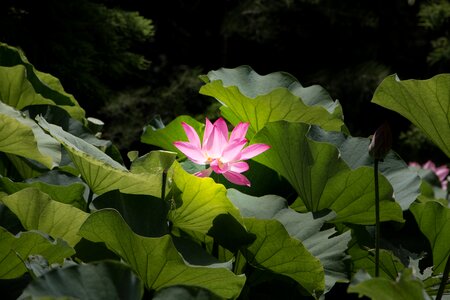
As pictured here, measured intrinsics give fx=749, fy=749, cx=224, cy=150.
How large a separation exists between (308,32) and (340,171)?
721 centimetres

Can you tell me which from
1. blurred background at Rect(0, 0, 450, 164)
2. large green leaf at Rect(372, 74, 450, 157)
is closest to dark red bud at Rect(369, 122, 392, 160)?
large green leaf at Rect(372, 74, 450, 157)

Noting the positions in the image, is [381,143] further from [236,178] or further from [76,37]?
[76,37]

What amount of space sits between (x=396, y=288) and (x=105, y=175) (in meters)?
0.26

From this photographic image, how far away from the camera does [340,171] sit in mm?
667

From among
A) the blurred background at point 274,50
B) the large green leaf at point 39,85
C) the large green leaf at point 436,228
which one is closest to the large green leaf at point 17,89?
the large green leaf at point 39,85

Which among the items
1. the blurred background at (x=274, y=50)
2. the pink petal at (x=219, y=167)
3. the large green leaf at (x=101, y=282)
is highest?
the large green leaf at (x=101, y=282)

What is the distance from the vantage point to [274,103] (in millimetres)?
748

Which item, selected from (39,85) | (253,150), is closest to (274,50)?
(39,85)

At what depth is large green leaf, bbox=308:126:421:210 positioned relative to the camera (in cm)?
71

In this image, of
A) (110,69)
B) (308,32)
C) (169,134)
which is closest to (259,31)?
(308,32)

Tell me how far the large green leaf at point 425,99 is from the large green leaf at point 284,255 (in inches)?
5.3

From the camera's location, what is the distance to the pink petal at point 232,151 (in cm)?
64

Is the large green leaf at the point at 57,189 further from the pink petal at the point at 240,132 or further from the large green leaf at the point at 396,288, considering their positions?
the large green leaf at the point at 396,288

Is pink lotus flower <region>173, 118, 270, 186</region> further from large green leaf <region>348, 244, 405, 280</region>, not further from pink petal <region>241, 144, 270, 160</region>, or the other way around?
large green leaf <region>348, 244, 405, 280</region>
